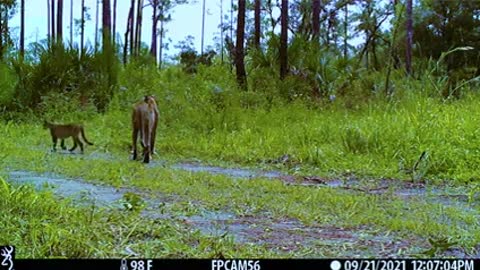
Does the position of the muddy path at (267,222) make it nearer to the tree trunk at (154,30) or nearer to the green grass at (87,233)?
the green grass at (87,233)

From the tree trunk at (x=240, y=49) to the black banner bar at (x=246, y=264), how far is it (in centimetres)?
60

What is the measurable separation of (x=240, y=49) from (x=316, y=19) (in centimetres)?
68

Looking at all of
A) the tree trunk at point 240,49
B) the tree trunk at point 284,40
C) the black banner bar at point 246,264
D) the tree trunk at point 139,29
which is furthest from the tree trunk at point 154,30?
the black banner bar at point 246,264

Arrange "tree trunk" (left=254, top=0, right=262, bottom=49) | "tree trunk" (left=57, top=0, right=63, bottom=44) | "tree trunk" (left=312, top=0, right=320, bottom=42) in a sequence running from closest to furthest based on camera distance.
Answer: "tree trunk" (left=57, top=0, right=63, bottom=44) → "tree trunk" (left=254, top=0, right=262, bottom=49) → "tree trunk" (left=312, top=0, right=320, bottom=42)

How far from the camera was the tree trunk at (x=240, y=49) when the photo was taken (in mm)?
1649

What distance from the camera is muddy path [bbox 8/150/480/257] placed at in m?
1.27

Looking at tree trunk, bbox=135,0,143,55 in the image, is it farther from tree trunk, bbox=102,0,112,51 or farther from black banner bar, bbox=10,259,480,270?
black banner bar, bbox=10,259,480,270

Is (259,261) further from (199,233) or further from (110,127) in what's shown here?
(110,127)

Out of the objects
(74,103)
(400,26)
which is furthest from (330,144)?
(74,103)

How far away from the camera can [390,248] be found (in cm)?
127

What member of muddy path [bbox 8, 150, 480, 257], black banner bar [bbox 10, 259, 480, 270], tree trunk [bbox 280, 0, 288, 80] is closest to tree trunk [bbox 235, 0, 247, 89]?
tree trunk [bbox 280, 0, 288, 80]

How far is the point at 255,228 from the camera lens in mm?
1332

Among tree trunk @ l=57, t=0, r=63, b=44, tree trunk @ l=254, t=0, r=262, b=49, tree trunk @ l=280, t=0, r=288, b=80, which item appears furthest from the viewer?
tree trunk @ l=280, t=0, r=288, b=80

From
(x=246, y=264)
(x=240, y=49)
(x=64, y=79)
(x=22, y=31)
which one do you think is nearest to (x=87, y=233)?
(x=246, y=264)
